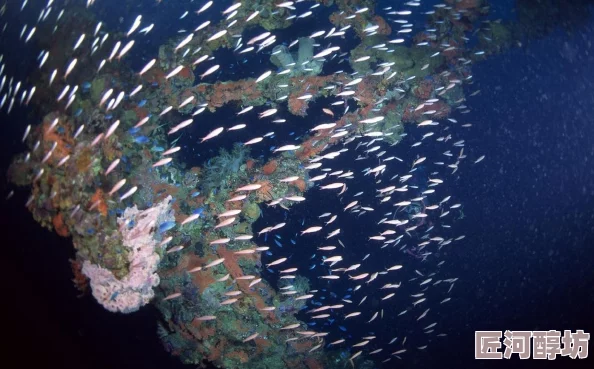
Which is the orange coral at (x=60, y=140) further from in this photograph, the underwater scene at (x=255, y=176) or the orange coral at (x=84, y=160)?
the orange coral at (x=84, y=160)

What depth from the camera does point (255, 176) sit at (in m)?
8.05

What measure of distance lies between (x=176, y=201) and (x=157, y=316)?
2.75 meters

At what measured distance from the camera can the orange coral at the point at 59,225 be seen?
6.85 m

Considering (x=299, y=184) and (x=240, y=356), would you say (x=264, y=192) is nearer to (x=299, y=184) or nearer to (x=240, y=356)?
(x=299, y=184)

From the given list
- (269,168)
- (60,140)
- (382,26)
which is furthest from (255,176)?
(382,26)

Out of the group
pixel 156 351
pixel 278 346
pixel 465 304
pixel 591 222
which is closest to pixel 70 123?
pixel 156 351

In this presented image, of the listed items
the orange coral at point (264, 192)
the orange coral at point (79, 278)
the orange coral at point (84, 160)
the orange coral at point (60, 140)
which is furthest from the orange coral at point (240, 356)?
A: the orange coral at point (60, 140)

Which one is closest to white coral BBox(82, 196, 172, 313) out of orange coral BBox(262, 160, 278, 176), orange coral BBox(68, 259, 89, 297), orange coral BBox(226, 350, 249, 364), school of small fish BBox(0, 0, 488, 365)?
orange coral BBox(68, 259, 89, 297)

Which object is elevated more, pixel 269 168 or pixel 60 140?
pixel 60 140

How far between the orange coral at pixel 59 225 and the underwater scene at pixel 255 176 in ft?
0.12

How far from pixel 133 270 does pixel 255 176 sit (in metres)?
3.38

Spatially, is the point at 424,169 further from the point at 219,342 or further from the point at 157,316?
the point at 157,316

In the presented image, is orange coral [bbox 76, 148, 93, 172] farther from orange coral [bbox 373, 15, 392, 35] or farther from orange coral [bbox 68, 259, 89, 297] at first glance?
orange coral [bbox 373, 15, 392, 35]

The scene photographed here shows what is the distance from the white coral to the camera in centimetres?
662
